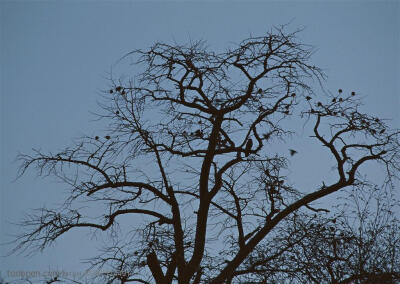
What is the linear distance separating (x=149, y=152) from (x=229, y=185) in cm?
163

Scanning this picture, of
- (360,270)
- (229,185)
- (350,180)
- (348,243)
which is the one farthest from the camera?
(229,185)

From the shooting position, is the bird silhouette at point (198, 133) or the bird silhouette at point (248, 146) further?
the bird silhouette at point (198, 133)

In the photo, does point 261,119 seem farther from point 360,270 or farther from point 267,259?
point 360,270

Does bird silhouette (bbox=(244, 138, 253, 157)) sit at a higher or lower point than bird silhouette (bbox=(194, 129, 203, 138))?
lower

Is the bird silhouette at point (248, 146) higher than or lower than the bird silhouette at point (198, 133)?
lower

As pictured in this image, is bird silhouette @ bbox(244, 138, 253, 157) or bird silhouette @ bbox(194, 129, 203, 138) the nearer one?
bird silhouette @ bbox(244, 138, 253, 157)

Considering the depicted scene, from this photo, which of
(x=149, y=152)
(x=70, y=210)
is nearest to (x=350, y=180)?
(x=149, y=152)

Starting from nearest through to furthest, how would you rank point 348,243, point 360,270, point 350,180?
point 360,270
point 348,243
point 350,180

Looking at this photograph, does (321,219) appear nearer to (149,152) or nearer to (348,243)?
(348,243)

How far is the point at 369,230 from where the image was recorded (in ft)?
25.4

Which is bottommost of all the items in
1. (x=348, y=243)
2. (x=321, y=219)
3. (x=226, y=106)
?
(x=348, y=243)

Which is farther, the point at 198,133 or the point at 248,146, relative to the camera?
the point at 198,133

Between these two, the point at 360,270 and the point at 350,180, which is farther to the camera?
the point at 350,180

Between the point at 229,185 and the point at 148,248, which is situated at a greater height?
the point at 229,185
